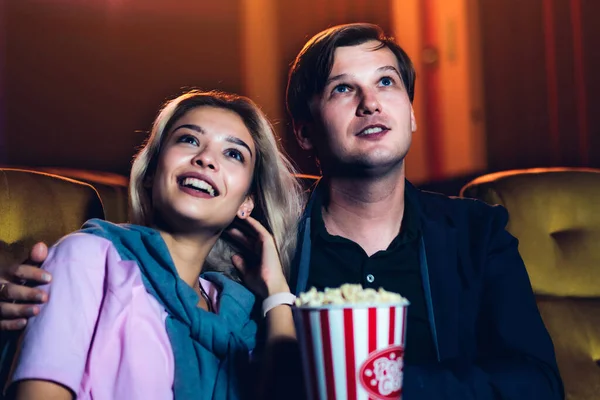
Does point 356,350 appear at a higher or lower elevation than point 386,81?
lower

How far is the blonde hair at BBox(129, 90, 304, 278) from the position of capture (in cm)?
169

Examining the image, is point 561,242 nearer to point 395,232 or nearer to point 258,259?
point 395,232

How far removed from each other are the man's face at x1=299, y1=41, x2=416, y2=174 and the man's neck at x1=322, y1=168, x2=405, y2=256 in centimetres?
6

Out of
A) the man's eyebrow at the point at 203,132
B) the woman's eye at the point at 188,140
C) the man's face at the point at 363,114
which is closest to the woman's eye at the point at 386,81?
the man's face at the point at 363,114

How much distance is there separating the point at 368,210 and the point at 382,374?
0.86 meters

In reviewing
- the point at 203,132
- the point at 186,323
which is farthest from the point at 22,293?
the point at 203,132

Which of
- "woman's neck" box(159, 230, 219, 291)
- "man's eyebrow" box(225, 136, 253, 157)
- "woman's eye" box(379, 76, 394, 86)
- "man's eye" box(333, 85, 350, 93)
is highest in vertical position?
"woman's eye" box(379, 76, 394, 86)

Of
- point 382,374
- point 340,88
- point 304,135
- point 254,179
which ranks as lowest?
point 382,374

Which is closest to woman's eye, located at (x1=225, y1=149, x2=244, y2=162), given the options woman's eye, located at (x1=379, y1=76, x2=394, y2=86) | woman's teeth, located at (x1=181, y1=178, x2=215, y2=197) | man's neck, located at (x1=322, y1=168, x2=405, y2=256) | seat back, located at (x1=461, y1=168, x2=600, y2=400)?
woman's teeth, located at (x1=181, y1=178, x2=215, y2=197)

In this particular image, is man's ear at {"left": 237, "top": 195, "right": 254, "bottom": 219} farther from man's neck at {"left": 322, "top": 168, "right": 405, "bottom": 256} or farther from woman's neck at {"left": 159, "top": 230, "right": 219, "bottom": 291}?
man's neck at {"left": 322, "top": 168, "right": 405, "bottom": 256}

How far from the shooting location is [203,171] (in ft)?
4.91

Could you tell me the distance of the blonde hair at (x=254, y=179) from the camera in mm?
1690

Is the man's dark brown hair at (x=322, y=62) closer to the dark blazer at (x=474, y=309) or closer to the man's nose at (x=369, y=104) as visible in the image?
the man's nose at (x=369, y=104)

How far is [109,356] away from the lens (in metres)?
1.26
